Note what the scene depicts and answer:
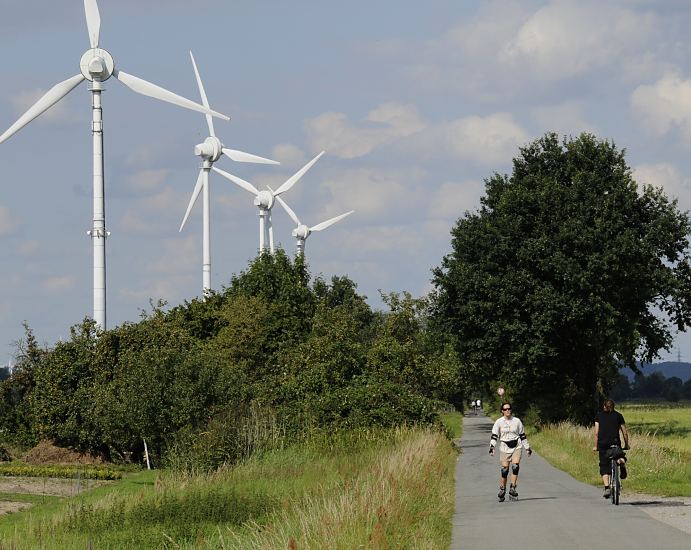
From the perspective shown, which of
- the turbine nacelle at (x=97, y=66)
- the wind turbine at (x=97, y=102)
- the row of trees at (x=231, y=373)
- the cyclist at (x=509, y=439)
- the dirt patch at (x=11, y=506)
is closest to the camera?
the cyclist at (x=509, y=439)

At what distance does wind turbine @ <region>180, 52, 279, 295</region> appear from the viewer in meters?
69.6

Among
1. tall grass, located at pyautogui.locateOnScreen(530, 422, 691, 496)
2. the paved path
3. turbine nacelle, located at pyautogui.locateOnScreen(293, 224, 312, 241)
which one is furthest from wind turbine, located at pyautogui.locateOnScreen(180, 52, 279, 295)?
the paved path

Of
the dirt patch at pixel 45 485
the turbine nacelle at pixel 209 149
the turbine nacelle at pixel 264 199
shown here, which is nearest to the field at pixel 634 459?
the dirt patch at pixel 45 485

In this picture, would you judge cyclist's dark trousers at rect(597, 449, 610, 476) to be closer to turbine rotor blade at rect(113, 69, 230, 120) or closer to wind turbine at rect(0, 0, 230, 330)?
wind turbine at rect(0, 0, 230, 330)

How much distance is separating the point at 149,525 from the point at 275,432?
13.8 meters

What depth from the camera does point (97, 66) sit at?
185 ft

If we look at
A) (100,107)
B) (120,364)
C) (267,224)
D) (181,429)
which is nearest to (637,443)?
(181,429)

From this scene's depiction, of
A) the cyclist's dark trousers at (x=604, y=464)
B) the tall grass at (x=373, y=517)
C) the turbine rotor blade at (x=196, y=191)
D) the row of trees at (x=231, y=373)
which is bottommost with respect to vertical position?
the tall grass at (x=373, y=517)

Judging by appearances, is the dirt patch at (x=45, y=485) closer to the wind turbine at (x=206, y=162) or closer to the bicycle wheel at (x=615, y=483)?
the bicycle wheel at (x=615, y=483)

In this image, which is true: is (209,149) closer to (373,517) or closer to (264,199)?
(264,199)

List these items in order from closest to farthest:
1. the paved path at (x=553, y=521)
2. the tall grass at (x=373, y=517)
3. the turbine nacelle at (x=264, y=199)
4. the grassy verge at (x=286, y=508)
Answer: the tall grass at (x=373, y=517)
the grassy verge at (x=286, y=508)
the paved path at (x=553, y=521)
the turbine nacelle at (x=264, y=199)

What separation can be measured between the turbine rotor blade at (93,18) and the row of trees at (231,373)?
43.3ft

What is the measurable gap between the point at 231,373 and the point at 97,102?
67.2ft

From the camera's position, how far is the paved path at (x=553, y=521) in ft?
51.0
